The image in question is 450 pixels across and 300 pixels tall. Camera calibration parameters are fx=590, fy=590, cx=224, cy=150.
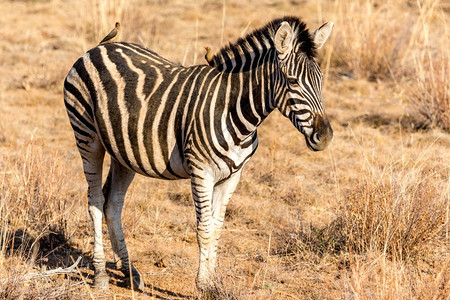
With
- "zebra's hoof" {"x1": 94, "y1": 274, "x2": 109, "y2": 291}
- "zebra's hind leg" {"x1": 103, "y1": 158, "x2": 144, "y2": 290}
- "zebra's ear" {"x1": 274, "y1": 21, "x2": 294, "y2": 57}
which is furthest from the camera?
"zebra's hind leg" {"x1": 103, "y1": 158, "x2": 144, "y2": 290}

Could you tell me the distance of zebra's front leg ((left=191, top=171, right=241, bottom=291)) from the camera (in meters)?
4.50

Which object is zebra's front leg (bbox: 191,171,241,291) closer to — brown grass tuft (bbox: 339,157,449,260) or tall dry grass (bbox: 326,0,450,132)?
brown grass tuft (bbox: 339,157,449,260)

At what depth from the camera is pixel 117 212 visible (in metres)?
5.34

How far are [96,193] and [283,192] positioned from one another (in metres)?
2.82

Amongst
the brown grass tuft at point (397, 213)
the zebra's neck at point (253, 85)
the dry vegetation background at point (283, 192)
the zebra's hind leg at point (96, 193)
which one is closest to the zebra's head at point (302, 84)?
the zebra's neck at point (253, 85)

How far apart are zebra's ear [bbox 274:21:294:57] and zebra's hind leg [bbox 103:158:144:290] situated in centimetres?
196

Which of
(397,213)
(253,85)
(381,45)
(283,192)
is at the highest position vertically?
(381,45)

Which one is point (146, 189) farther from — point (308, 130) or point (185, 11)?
point (185, 11)

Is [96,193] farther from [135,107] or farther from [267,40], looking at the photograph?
[267,40]

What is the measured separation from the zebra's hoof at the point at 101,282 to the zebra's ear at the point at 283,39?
98.1 inches

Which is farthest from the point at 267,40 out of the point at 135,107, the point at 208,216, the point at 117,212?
the point at 117,212

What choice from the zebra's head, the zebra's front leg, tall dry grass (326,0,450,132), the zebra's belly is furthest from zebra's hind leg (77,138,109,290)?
tall dry grass (326,0,450,132)

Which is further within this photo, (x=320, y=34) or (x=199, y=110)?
(x=199, y=110)

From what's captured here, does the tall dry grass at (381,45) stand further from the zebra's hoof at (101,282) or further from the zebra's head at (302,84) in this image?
the zebra's hoof at (101,282)
